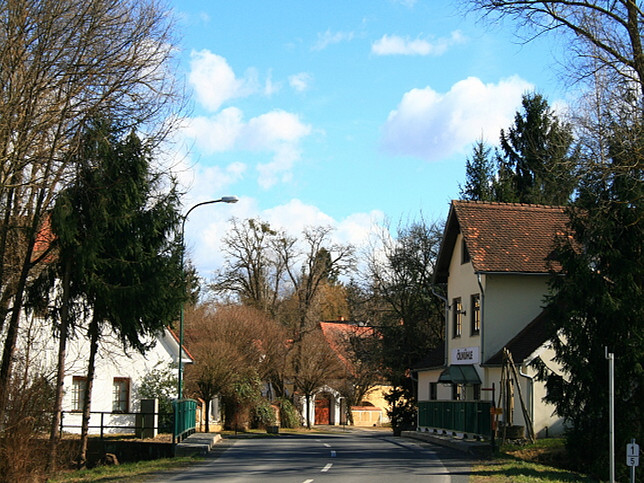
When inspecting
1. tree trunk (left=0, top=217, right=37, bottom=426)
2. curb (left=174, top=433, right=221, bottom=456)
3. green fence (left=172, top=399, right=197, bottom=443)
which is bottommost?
curb (left=174, top=433, right=221, bottom=456)

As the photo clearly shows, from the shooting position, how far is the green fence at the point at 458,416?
27.4 meters

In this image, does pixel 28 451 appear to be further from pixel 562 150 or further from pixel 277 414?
pixel 277 414

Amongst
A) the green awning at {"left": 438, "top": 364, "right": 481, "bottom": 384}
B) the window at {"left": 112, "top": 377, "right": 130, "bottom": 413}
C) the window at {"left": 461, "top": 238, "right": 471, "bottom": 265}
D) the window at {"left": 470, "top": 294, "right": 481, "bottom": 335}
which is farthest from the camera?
the window at {"left": 112, "top": 377, "right": 130, "bottom": 413}

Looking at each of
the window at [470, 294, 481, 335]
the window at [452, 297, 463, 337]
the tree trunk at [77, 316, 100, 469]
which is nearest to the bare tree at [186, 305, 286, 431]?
the window at [452, 297, 463, 337]

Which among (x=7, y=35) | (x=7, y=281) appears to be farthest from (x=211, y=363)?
(x=7, y=35)

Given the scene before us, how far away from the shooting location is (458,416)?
30328 millimetres

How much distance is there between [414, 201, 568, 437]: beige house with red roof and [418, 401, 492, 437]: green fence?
4.08 ft

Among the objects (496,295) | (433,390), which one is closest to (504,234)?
(496,295)

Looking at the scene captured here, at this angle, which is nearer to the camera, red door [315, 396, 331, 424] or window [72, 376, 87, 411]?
window [72, 376, 87, 411]

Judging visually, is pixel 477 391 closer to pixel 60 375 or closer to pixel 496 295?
pixel 496 295

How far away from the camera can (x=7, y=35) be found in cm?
1708

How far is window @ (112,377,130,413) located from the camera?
35.8m

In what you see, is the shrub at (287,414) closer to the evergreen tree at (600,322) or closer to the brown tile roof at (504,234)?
the brown tile roof at (504,234)

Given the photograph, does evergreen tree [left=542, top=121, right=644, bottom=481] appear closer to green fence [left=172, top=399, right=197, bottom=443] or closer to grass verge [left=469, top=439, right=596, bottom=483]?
grass verge [left=469, top=439, right=596, bottom=483]
